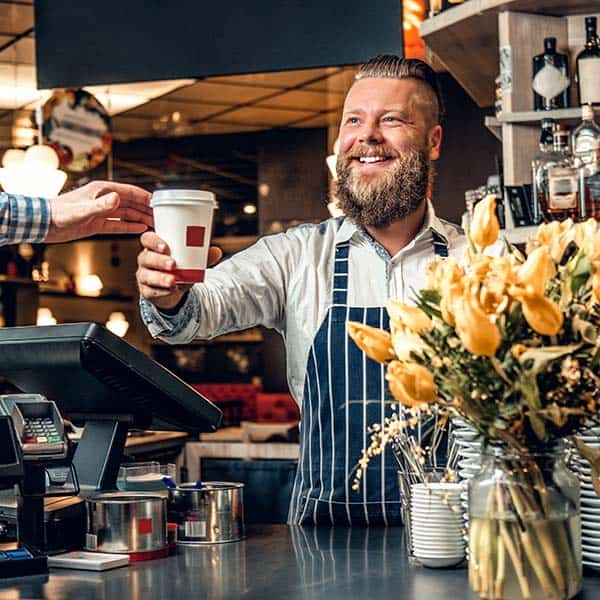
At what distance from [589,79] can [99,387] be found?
1853 millimetres

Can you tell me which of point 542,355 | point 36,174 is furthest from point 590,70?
point 36,174

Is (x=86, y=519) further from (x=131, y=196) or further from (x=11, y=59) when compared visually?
(x=11, y=59)

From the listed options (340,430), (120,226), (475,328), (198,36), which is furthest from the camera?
(198,36)

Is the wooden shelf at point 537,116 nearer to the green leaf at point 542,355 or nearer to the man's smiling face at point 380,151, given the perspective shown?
the man's smiling face at point 380,151

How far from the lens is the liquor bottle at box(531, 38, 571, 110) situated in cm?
303

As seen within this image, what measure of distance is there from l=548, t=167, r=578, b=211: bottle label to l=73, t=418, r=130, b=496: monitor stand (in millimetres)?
1507

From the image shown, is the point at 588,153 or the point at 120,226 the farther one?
the point at 588,153

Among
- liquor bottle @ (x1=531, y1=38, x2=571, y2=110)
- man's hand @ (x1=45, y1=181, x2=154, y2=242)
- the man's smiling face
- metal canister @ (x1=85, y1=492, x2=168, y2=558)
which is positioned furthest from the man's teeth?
metal canister @ (x1=85, y1=492, x2=168, y2=558)

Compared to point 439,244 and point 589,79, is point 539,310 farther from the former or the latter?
point 589,79

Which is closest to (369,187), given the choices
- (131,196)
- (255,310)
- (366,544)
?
(255,310)

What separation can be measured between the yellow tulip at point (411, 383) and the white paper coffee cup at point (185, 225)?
431 millimetres

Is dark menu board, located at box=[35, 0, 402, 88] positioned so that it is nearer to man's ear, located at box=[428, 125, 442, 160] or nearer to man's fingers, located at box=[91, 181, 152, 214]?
man's ear, located at box=[428, 125, 442, 160]

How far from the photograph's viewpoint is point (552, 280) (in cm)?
135

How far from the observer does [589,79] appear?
302cm
